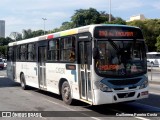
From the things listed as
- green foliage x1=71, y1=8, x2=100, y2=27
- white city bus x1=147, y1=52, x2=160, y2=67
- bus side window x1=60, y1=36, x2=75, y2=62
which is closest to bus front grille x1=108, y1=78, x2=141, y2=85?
bus side window x1=60, y1=36, x2=75, y2=62

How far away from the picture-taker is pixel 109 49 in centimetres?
1054

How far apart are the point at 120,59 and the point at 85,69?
1.23 metres

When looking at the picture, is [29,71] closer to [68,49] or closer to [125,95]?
[68,49]

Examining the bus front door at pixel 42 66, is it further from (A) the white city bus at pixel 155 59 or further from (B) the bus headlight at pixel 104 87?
(A) the white city bus at pixel 155 59

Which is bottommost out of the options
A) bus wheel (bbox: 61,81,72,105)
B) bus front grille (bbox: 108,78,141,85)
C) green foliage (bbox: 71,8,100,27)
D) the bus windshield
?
bus wheel (bbox: 61,81,72,105)

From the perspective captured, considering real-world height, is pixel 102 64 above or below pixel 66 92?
above

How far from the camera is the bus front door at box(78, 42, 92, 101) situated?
1075 centimetres

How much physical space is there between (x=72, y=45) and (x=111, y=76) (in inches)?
91.0

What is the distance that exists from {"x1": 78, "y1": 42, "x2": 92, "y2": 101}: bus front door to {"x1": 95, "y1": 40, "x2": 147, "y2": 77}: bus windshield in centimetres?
47

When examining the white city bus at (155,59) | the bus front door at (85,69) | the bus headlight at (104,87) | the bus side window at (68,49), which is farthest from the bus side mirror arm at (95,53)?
the white city bus at (155,59)

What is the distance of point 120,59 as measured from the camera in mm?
10617

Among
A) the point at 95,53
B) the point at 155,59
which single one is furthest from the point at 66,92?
the point at 155,59

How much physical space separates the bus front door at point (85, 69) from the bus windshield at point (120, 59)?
0.47m

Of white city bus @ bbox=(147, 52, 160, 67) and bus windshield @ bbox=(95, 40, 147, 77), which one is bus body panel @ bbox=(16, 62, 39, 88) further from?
white city bus @ bbox=(147, 52, 160, 67)
